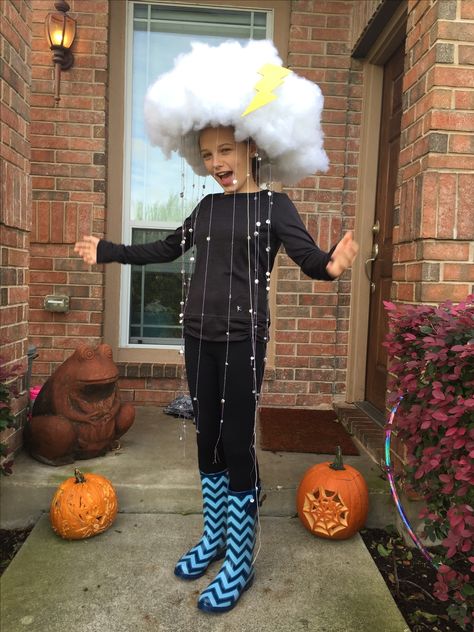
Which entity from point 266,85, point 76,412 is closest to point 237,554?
point 76,412

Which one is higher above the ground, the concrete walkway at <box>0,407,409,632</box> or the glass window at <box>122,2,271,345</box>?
the glass window at <box>122,2,271,345</box>

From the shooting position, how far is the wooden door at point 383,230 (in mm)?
3588

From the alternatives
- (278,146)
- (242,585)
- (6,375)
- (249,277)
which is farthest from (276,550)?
(278,146)

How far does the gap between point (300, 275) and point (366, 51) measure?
1708mm

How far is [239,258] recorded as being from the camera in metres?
1.93

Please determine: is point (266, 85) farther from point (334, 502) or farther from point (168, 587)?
point (168, 587)

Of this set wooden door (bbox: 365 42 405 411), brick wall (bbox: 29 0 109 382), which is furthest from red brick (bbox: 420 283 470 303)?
brick wall (bbox: 29 0 109 382)

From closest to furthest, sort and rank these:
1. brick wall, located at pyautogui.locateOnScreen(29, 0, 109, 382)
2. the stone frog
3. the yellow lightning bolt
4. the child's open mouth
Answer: the yellow lightning bolt
the child's open mouth
the stone frog
brick wall, located at pyautogui.locateOnScreen(29, 0, 109, 382)

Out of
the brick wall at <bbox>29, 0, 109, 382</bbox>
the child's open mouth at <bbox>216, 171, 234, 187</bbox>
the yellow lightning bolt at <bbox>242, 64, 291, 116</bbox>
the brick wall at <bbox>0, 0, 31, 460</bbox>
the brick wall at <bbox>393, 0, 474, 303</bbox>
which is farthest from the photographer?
the brick wall at <bbox>29, 0, 109, 382</bbox>

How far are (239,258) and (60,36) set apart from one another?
9.14ft

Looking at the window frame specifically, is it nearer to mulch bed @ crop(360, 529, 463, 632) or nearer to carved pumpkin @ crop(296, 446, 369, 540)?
carved pumpkin @ crop(296, 446, 369, 540)

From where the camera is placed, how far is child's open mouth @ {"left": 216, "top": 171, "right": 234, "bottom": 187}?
1969 mm

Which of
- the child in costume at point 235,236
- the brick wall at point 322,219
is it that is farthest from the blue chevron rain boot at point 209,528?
the brick wall at point 322,219

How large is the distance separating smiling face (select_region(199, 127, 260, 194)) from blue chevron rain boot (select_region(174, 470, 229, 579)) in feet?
3.80
